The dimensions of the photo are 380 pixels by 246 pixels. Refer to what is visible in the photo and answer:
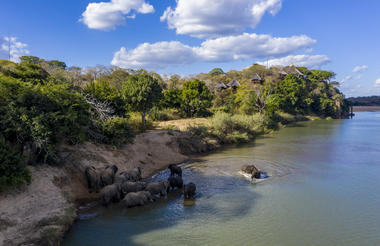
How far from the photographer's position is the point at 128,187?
1150 cm

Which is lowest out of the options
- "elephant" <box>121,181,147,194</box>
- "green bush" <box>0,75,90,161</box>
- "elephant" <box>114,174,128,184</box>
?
"elephant" <box>121,181,147,194</box>

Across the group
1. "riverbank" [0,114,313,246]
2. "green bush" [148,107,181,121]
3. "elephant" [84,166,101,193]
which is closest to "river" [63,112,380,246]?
"riverbank" [0,114,313,246]

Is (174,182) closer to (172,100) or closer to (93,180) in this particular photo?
(93,180)

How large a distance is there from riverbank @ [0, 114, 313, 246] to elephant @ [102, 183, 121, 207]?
1.15m

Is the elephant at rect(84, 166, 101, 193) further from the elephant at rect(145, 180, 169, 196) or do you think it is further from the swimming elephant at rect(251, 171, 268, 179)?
the swimming elephant at rect(251, 171, 268, 179)

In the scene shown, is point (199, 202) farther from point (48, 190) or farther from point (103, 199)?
point (48, 190)

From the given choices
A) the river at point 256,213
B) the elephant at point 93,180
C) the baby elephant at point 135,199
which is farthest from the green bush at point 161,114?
the baby elephant at point 135,199

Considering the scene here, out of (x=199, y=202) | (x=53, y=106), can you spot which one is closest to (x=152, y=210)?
(x=199, y=202)

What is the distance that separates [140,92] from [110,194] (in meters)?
12.7

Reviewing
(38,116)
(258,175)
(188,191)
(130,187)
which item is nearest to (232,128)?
(258,175)

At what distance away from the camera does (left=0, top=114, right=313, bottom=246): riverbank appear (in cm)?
800

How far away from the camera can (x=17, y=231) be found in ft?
25.8

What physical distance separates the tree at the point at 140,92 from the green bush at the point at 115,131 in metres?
5.13

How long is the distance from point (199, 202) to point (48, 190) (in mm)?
6024
